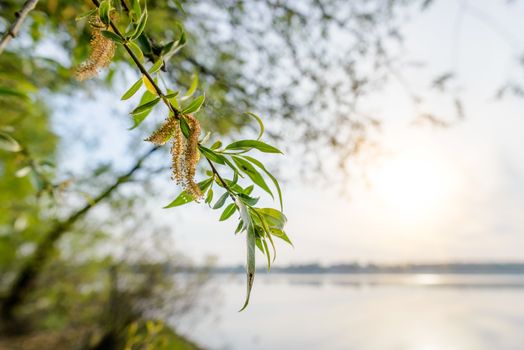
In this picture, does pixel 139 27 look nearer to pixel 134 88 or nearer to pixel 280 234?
pixel 134 88

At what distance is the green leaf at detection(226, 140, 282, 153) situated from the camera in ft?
1.37

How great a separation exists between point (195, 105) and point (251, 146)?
79 mm

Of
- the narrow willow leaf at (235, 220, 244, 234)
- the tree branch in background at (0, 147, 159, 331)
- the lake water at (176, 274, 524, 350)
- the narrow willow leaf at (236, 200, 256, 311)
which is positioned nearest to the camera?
the narrow willow leaf at (236, 200, 256, 311)

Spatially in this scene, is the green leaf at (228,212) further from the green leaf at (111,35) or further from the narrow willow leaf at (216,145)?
the green leaf at (111,35)

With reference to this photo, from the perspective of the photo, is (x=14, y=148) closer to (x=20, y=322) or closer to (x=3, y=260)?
(x=3, y=260)

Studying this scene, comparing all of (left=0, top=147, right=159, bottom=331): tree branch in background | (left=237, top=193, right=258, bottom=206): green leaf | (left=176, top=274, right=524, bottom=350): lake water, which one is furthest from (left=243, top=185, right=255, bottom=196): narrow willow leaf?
(left=0, top=147, right=159, bottom=331): tree branch in background

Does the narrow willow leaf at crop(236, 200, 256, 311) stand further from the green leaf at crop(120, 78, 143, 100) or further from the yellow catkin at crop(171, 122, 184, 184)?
the green leaf at crop(120, 78, 143, 100)

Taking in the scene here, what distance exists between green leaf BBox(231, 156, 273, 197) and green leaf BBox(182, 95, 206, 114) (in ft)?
0.23

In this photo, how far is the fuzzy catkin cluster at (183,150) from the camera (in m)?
0.38

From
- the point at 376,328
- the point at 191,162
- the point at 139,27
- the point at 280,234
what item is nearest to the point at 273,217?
the point at 280,234

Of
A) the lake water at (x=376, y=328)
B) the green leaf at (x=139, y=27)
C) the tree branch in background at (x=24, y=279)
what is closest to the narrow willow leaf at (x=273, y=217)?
the green leaf at (x=139, y=27)

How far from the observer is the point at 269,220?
1.51ft

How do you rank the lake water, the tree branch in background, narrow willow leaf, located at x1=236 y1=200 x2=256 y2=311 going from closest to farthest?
narrow willow leaf, located at x1=236 y1=200 x2=256 y2=311 < the tree branch in background < the lake water

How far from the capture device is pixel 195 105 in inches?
15.6
